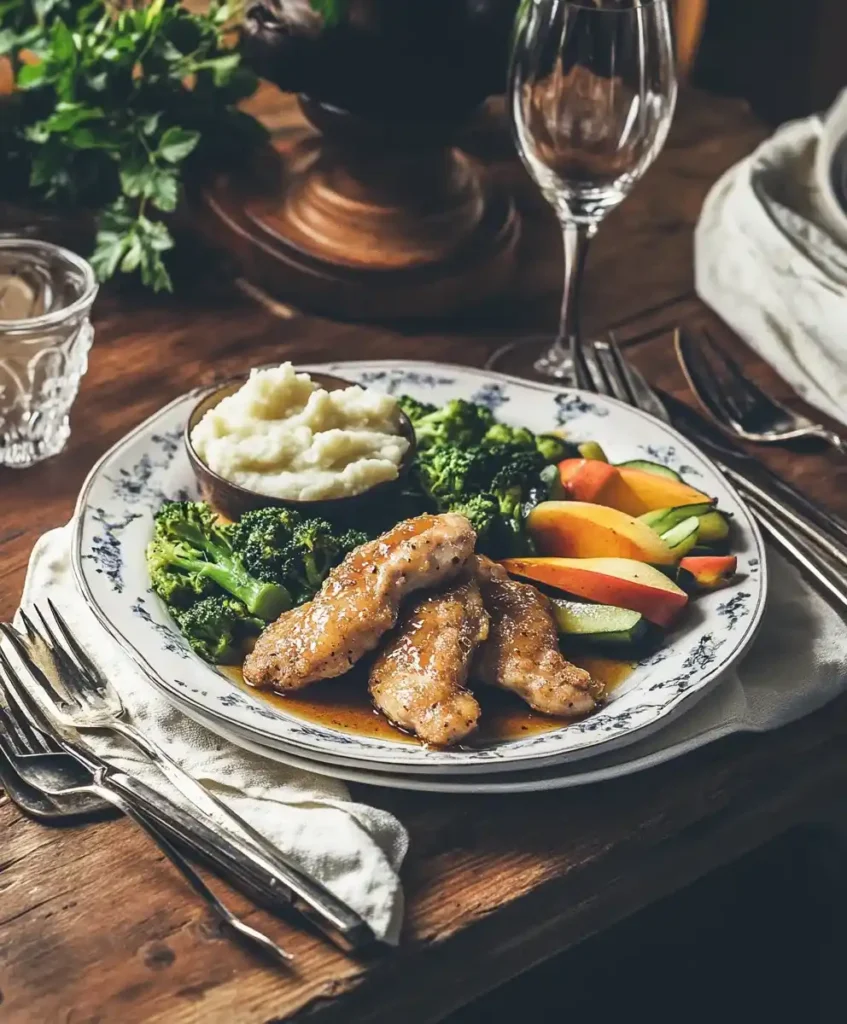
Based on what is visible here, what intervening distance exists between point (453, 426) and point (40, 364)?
2.63 feet

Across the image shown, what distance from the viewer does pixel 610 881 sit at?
1699 millimetres

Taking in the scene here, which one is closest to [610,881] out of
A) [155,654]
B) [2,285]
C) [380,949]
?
[380,949]

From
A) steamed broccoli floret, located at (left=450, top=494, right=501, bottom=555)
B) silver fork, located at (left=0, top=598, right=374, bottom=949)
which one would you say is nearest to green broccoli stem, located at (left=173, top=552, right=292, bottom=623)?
silver fork, located at (left=0, top=598, right=374, bottom=949)

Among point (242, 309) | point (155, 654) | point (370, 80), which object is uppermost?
point (370, 80)

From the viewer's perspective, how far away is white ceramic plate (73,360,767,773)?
169cm

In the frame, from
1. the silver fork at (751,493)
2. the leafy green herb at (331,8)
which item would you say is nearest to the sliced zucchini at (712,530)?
the silver fork at (751,493)

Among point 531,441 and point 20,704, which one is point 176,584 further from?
point 531,441

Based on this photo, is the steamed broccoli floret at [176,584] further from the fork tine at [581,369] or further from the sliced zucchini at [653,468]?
the fork tine at [581,369]

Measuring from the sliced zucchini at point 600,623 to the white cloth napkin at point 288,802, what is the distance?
0.48 metres

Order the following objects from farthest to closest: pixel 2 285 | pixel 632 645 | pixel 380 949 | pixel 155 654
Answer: pixel 2 285
pixel 632 645
pixel 155 654
pixel 380 949

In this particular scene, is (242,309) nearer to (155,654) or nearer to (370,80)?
(370,80)

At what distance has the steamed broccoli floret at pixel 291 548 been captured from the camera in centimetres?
204

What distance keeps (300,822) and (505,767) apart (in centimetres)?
28

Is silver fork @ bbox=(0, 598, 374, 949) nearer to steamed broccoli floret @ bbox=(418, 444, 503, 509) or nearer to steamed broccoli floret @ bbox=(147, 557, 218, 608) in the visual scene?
steamed broccoli floret @ bbox=(147, 557, 218, 608)
